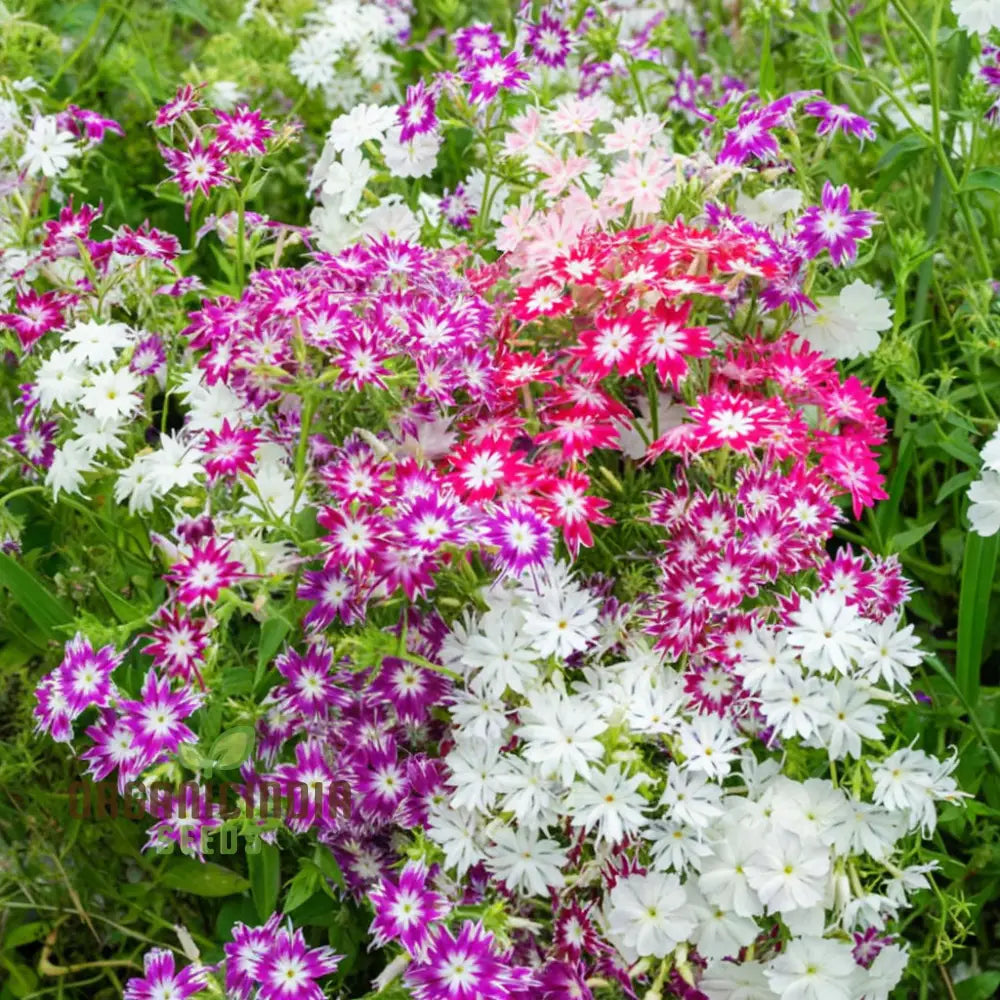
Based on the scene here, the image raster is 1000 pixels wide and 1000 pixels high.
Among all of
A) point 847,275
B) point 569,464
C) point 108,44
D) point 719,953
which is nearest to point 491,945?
point 719,953

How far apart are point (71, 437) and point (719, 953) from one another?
2.79 ft

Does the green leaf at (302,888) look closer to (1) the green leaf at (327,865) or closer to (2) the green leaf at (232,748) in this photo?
(1) the green leaf at (327,865)

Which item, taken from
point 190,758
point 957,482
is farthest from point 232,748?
point 957,482

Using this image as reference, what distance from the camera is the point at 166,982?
121cm

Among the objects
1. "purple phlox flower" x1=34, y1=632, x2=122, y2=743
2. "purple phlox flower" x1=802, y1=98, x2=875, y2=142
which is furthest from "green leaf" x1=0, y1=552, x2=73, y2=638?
"purple phlox flower" x1=802, y1=98, x2=875, y2=142

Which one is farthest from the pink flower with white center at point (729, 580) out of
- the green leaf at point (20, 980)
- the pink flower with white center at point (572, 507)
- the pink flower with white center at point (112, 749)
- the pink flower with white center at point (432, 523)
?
the green leaf at point (20, 980)

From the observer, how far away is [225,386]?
1378 mm

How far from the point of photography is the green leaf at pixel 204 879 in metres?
1.41

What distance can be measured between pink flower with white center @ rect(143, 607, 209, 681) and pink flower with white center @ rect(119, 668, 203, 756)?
0.02 metres

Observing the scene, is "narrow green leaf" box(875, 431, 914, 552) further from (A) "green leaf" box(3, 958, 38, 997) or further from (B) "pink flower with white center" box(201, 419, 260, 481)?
(A) "green leaf" box(3, 958, 38, 997)

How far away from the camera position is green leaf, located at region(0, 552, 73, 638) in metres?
1.41

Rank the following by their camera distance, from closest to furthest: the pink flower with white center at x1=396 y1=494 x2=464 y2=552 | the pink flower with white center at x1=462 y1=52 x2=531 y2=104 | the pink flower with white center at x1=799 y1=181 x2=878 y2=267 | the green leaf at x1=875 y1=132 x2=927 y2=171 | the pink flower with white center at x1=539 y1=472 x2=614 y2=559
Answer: the pink flower with white center at x1=396 y1=494 x2=464 y2=552 < the pink flower with white center at x1=539 y1=472 x2=614 y2=559 < the pink flower with white center at x1=799 y1=181 x2=878 y2=267 < the pink flower with white center at x1=462 y1=52 x2=531 y2=104 < the green leaf at x1=875 y1=132 x2=927 y2=171

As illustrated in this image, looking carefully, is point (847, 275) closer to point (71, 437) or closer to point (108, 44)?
point (71, 437)

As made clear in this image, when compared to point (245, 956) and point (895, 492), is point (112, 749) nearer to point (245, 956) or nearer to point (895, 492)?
point (245, 956)
